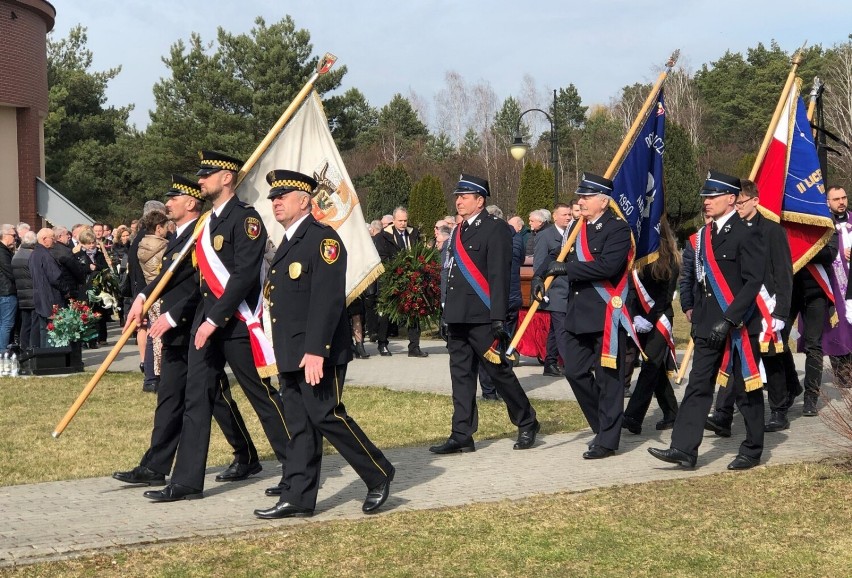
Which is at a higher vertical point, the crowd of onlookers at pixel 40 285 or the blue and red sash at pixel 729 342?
the crowd of onlookers at pixel 40 285

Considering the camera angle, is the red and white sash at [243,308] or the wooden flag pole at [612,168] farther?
the wooden flag pole at [612,168]

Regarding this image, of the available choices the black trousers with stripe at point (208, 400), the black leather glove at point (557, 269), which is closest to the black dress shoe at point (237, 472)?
the black trousers with stripe at point (208, 400)

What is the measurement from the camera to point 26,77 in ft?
98.2

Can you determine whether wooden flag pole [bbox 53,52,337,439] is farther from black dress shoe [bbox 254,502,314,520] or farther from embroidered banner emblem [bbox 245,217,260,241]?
black dress shoe [bbox 254,502,314,520]

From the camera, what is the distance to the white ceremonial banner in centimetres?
915

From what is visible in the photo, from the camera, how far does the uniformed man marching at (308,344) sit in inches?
268

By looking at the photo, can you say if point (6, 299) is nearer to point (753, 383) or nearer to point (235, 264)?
point (235, 264)

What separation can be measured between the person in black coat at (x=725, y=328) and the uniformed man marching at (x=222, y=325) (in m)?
2.89

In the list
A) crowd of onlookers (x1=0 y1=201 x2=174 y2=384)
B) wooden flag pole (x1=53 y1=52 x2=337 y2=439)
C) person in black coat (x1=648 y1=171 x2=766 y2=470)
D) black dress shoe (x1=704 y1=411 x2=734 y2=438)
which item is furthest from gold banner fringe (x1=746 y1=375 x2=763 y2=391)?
crowd of onlookers (x1=0 y1=201 x2=174 y2=384)

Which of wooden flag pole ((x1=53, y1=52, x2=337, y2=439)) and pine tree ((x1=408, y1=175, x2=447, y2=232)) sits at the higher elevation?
pine tree ((x1=408, y1=175, x2=447, y2=232))

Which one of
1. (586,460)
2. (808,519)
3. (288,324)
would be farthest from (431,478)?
(808,519)

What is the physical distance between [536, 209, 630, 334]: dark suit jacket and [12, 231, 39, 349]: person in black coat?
389 inches

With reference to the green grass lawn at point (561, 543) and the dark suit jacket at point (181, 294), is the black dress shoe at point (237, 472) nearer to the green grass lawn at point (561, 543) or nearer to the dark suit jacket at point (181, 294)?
the dark suit jacket at point (181, 294)

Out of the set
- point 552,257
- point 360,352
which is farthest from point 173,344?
point 360,352
